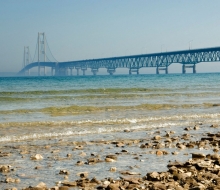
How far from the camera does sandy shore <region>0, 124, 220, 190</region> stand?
17.1 feet

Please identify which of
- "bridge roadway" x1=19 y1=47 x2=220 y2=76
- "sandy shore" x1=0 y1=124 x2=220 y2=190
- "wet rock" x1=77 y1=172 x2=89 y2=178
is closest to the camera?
"sandy shore" x1=0 y1=124 x2=220 y2=190

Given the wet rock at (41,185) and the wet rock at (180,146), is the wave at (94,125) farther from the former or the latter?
the wet rock at (41,185)

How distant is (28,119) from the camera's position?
13.4 meters

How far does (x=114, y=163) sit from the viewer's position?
649 centimetres

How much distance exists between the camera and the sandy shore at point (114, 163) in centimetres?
520

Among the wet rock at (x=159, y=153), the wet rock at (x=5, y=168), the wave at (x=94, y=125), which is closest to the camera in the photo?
the wet rock at (x=5, y=168)

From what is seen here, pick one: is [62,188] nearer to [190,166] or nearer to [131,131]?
[190,166]

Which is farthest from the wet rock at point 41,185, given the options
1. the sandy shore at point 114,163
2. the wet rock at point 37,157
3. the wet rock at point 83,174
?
the wet rock at point 37,157

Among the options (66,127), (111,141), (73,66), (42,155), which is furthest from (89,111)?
(73,66)

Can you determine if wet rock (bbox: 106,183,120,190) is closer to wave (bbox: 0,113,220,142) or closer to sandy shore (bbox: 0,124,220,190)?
sandy shore (bbox: 0,124,220,190)

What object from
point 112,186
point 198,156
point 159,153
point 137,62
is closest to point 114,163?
point 159,153

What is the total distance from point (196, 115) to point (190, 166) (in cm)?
877

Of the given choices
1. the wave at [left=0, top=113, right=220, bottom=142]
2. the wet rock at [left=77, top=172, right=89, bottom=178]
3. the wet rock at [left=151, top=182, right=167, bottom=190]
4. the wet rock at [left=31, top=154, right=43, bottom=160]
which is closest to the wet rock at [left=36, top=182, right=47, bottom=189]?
the wet rock at [left=77, top=172, right=89, bottom=178]

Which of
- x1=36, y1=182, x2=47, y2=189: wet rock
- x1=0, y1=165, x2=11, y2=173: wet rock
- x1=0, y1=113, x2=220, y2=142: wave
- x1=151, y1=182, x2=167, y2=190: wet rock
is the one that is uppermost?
x1=151, y1=182, x2=167, y2=190: wet rock
